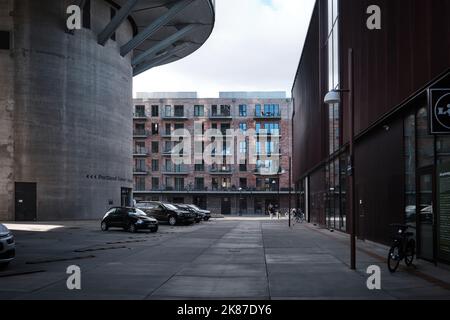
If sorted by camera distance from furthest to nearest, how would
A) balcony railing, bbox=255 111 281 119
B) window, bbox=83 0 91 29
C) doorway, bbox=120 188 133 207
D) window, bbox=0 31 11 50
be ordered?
balcony railing, bbox=255 111 281 119, doorway, bbox=120 188 133 207, window, bbox=83 0 91 29, window, bbox=0 31 11 50

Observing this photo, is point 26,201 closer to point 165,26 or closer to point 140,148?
point 165,26

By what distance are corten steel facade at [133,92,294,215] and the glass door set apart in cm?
7230

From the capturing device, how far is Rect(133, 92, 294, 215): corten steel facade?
88500 millimetres

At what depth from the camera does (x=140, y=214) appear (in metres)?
29.9

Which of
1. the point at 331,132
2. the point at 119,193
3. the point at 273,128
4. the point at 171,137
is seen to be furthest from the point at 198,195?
the point at 331,132

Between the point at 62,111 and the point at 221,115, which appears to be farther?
the point at 221,115

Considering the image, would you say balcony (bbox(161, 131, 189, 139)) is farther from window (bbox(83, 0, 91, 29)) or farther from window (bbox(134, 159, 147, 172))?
window (bbox(83, 0, 91, 29))

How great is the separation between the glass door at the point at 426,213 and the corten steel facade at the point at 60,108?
30.7 metres

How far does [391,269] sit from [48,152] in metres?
32.1

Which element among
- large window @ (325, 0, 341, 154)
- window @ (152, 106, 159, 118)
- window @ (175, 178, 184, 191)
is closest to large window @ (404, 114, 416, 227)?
large window @ (325, 0, 341, 154)

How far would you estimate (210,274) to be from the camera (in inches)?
491

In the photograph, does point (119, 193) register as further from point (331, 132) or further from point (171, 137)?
point (171, 137)

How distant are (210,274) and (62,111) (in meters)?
31.2

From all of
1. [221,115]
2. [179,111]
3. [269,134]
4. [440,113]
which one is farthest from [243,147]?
[440,113]
